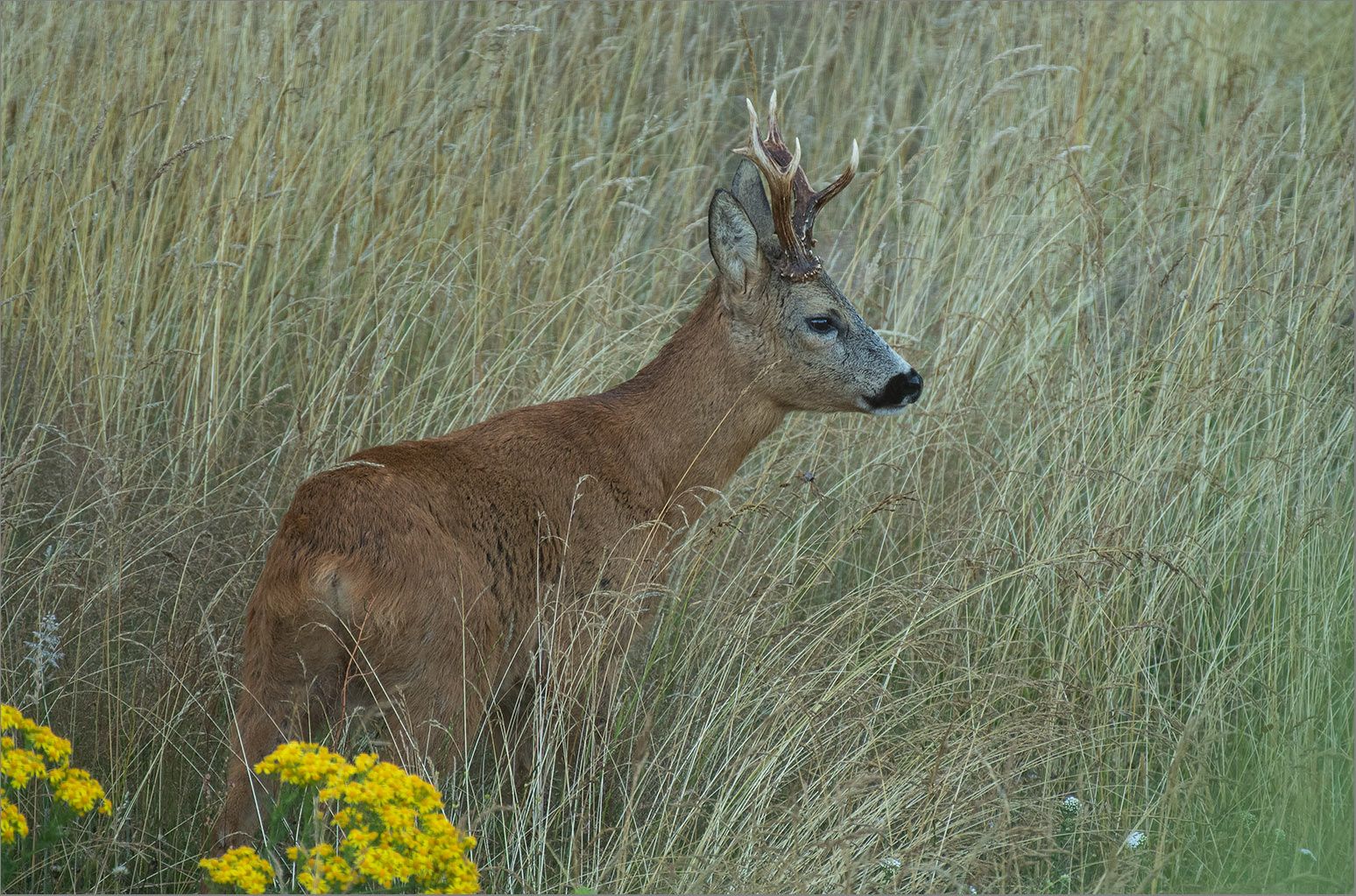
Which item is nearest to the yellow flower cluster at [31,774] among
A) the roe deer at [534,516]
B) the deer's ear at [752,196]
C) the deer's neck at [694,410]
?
the roe deer at [534,516]

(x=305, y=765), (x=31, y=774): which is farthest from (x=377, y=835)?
(x=31, y=774)

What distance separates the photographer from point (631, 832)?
3.64 metres

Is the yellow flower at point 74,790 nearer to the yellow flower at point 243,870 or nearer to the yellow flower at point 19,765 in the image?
the yellow flower at point 19,765

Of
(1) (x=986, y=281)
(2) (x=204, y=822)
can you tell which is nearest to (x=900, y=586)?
(1) (x=986, y=281)

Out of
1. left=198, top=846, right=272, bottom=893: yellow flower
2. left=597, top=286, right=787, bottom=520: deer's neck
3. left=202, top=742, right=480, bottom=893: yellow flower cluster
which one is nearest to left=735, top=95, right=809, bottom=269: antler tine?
left=597, top=286, right=787, bottom=520: deer's neck

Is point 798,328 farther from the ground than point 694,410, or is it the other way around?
point 798,328

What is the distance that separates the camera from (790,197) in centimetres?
426

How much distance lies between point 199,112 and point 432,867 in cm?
422

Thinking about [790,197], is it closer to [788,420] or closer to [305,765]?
[788,420]

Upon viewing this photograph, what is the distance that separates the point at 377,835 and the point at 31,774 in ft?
2.62

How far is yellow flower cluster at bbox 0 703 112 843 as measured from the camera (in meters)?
2.57

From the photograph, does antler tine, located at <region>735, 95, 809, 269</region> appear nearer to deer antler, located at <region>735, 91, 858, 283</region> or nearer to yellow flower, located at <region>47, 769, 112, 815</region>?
deer antler, located at <region>735, 91, 858, 283</region>

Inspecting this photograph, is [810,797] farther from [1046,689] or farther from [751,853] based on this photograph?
[1046,689]

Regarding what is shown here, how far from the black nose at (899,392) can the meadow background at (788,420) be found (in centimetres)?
34
